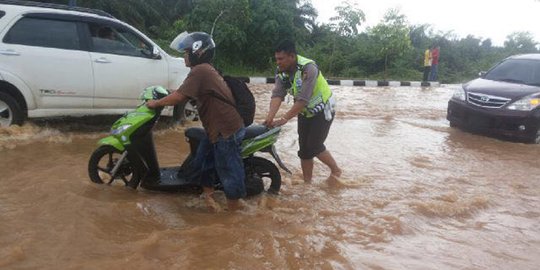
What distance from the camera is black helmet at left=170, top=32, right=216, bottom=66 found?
3936mm

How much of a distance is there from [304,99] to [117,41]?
3.48 meters

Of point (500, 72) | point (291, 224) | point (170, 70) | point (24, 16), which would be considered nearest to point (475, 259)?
point (291, 224)

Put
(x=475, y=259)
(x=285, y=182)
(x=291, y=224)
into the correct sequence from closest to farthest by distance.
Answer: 1. (x=475, y=259)
2. (x=291, y=224)
3. (x=285, y=182)

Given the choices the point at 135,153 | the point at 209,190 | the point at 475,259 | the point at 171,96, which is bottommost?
the point at 475,259

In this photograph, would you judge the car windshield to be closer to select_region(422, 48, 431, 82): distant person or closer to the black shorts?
the black shorts

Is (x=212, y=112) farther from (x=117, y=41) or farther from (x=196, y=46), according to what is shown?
(x=117, y=41)

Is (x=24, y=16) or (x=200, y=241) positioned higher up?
(x=24, y=16)

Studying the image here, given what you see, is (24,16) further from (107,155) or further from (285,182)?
(285,182)

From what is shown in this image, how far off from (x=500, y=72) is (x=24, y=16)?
8.22m

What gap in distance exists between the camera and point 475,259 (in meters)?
3.84

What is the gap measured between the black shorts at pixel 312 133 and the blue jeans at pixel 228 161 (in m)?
1.00

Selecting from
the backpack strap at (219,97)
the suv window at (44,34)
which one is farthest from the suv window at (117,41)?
the backpack strap at (219,97)

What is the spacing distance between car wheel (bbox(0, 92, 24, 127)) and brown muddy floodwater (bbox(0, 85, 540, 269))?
144 mm

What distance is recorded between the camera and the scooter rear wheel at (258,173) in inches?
184
